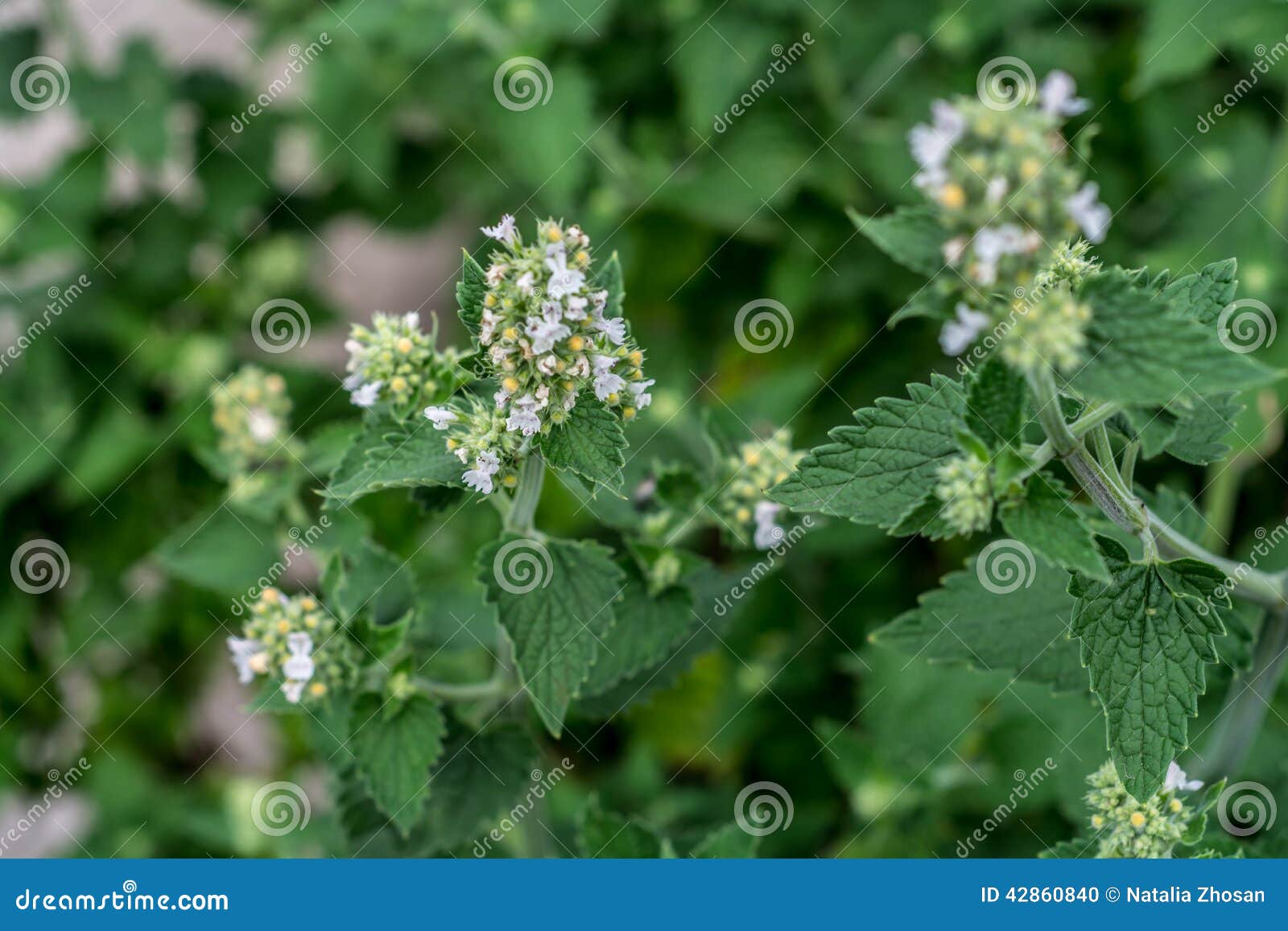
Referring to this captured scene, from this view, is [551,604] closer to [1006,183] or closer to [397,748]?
[397,748]

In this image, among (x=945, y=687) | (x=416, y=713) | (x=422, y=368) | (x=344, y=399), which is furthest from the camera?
(x=344, y=399)

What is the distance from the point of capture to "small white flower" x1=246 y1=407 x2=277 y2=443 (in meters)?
3.20

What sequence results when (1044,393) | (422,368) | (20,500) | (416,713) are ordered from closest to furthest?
(1044,393)
(422,368)
(416,713)
(20,500)

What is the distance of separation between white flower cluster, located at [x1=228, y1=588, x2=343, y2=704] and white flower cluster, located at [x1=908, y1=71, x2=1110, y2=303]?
1.63m

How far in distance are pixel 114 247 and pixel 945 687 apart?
4.06 metres

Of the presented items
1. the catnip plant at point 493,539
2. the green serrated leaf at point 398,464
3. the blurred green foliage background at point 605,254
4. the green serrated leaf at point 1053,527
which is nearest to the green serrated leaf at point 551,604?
the catnip plant at point 493,539

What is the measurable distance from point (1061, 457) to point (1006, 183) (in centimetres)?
57

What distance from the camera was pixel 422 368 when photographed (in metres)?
2.44

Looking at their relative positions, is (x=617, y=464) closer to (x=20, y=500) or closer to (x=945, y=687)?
(x=945, y=687)

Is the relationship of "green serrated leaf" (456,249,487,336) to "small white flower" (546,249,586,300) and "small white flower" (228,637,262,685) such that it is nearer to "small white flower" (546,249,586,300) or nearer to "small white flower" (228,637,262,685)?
"small white flower" (546,249,586,300)

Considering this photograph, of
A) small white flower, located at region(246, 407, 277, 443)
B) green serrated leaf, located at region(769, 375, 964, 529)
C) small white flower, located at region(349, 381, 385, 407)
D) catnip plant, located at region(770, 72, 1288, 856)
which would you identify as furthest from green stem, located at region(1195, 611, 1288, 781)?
small white flower, located at region(246, 407, 277, 443)

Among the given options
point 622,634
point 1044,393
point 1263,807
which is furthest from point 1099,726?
point 1044,393

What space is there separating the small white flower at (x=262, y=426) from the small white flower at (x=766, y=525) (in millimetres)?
1408

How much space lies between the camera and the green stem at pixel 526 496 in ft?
7.72
